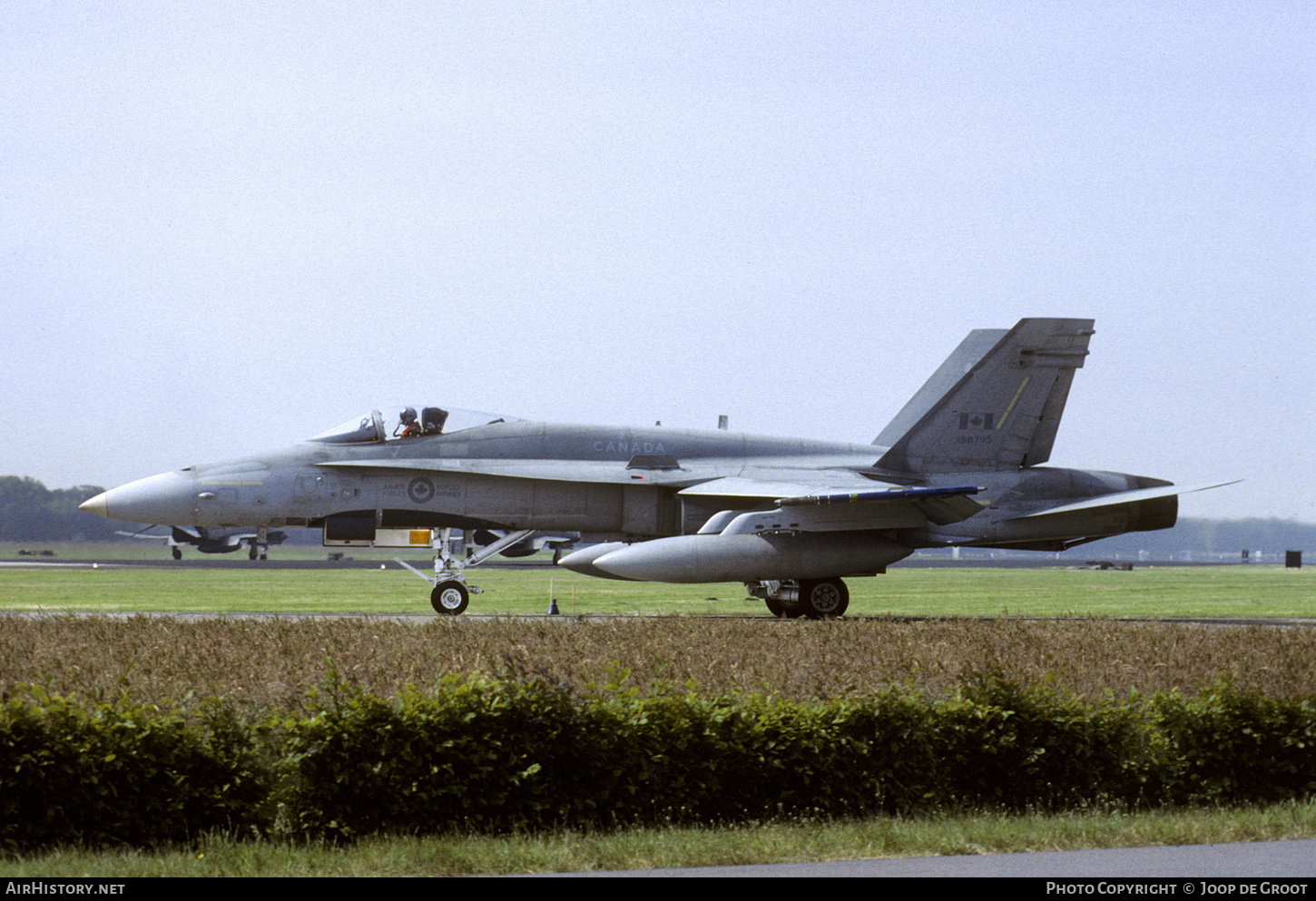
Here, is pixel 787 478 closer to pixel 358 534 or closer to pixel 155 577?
pixel 358 534

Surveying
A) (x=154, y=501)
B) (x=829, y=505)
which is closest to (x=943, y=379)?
(x=829, y=505)

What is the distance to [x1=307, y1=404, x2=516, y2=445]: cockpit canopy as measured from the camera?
68.1ft

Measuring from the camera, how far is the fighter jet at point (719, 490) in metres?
20.0

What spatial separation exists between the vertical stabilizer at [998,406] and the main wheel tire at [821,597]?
2.65m

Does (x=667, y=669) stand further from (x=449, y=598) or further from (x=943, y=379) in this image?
(x=943, y=379)

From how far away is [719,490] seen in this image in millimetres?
20547

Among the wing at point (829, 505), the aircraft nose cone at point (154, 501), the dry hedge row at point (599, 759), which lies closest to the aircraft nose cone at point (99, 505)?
the aircraft nose cone at point (154, 501)

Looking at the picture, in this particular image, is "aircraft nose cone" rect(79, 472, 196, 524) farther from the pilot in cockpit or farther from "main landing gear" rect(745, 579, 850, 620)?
"main landing gear" rect(745, 579, 850, 620)

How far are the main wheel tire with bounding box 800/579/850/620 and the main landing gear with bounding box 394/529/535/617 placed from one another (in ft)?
16.1

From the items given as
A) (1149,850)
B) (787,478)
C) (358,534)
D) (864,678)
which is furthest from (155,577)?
(1149,850)

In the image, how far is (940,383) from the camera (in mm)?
24062

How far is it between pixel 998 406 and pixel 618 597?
1107cm

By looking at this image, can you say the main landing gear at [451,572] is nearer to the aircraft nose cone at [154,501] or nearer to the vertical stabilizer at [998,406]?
the aircraft nose cone at [154,501]
